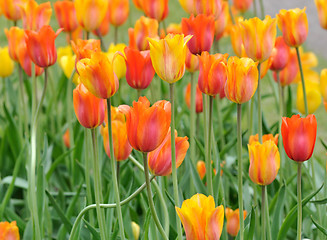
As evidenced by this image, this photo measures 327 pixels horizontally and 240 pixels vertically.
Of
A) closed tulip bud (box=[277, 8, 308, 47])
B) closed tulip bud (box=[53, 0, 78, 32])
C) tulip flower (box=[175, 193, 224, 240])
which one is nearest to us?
tulip flower (box=[175, 193, 224, 240])

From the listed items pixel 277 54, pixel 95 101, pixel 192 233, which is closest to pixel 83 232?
pixel 95 101

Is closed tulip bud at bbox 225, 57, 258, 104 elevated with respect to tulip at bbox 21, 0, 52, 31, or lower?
lower

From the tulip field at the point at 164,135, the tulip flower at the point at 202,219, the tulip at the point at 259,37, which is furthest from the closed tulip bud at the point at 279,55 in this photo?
the tulip flower at the point at 202,219

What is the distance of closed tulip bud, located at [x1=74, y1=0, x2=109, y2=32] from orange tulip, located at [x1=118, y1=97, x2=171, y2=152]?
0.79 m

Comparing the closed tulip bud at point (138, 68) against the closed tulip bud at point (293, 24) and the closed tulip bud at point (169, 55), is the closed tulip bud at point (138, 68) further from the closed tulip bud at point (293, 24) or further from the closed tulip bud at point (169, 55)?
the closed tulip bud at point (293, 24)

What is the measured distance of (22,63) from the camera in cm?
163

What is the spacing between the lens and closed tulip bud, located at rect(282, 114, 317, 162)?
Answer: 0.95 m

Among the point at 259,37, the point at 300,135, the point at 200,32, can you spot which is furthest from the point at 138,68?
the point at 300,135

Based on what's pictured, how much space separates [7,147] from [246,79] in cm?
141

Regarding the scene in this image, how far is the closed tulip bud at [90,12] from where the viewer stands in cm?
158

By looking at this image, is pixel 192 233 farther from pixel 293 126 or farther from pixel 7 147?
pixel 7 147

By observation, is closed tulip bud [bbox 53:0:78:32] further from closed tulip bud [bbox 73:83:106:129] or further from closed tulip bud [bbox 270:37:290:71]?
closed tulip bud [bbox 73:83:106:129]

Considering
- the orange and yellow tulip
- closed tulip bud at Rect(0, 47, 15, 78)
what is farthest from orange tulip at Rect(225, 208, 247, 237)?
closed tulip bud at Rect(0, 47, 15, 78)

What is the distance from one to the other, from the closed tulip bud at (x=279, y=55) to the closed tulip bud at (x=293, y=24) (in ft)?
0.75
